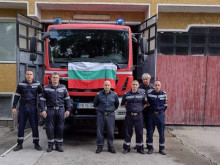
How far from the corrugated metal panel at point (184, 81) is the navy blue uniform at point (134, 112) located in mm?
3777

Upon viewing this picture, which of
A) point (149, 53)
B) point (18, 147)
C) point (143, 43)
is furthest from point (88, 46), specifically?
point (18, 147)

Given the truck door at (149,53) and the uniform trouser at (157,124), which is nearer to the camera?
the uniform trouser at (157,124)

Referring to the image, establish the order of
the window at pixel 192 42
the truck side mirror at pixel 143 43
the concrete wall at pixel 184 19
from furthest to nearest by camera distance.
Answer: the window at pixel 192 42
the concrete wall at pixel 184 19
the truck side mirror at pixel 143 43

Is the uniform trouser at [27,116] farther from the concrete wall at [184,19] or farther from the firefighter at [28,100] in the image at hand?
the concrete wall at [184,19]

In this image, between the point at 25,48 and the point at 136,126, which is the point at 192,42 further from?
the point at 25,48

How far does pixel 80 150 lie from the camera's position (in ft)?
21.2

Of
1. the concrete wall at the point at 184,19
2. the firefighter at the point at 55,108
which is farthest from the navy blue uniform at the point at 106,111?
the concrete wall at the point at 184,19

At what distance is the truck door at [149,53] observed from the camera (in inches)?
290

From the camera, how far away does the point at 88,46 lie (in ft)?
22.8

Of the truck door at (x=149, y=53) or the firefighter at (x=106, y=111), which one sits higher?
the truck door at (x=149, y=53)

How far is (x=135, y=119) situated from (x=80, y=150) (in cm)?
148

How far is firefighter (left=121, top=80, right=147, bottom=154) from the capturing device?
615 cm

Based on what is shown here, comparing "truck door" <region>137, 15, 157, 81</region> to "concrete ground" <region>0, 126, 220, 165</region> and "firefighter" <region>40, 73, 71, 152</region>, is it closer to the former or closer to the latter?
"concrete ground" <region>0, 126, 220, 165</region>

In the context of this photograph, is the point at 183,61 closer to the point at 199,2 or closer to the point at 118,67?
the point at 199,2
